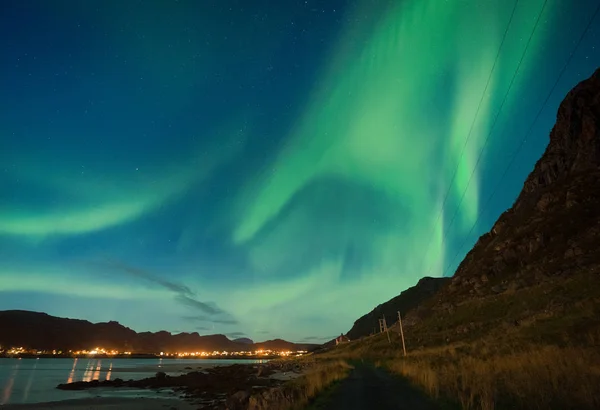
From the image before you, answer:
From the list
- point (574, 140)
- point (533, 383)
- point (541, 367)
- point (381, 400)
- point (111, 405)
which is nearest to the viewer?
point (533, 383)

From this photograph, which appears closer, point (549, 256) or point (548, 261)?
point (548, 261)

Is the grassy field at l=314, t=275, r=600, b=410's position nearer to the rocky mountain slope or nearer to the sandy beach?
the rocky mountain slope

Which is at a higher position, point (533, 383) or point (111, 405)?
point (533, 383)

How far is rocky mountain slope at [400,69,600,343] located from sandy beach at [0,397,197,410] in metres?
35.4

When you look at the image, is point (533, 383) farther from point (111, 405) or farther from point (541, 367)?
point (111, 405)

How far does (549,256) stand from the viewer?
77062mm

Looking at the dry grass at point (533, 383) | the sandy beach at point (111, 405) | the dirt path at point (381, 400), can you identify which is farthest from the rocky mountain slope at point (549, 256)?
the sandy beach at point (111, 405)

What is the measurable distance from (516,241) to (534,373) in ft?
321

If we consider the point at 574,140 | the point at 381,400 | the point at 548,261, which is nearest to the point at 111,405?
the point at 381,400

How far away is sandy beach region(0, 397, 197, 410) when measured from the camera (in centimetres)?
3753

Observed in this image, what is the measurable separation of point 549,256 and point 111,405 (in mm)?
80947

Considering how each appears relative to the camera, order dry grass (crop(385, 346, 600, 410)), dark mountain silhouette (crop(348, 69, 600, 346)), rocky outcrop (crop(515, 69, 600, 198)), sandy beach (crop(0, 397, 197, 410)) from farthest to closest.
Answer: rocky outcrop (crop(515, 69, 600, 198)) < sandy beach (crop(0, 397, 197, 410)) < dark mountain silhouette (crop(348, 69, 600, 346)) < dry grass (crop(385, 346, 600, 410))

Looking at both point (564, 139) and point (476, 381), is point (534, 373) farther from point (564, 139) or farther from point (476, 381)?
point (564, 139)

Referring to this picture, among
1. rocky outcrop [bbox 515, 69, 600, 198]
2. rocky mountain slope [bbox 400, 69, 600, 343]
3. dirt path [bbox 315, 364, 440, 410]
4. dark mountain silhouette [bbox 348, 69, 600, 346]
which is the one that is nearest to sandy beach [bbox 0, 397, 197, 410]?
dirt path [bbox 315, 364, 440, 410]
